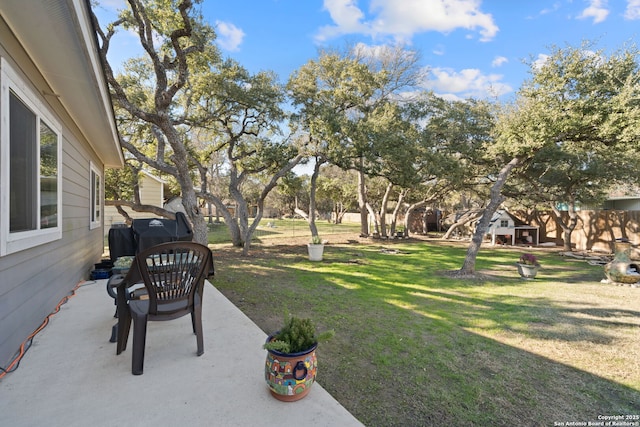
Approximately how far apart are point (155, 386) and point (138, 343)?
322 millimetres

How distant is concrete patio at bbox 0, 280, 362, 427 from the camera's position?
65.8 inches

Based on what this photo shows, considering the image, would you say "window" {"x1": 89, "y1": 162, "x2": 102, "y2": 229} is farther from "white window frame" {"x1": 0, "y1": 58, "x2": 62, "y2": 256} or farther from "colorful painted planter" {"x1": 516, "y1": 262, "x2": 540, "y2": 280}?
"colorful painted planter" {"x1": 516, "y1": 262, "x2": 540, "y2": 280}

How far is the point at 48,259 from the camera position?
3199 millimetres

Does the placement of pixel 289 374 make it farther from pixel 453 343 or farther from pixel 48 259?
pixel 48 259

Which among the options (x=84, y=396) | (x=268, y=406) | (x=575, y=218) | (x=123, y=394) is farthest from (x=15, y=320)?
(x=575, y=218)

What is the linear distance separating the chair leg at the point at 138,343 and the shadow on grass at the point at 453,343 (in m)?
1.46

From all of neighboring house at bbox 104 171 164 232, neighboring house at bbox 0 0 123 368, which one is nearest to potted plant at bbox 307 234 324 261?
neighboring house at bbox 0 0 123 368

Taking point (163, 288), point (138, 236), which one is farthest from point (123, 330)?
point (138, 236)

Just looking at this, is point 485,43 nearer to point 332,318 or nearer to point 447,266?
point 447,266

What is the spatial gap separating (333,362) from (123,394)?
5.92ft

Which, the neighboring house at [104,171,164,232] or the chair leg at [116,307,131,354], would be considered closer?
the chair leg at [116,307,131,354]

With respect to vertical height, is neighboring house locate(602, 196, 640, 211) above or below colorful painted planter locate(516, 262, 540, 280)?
above

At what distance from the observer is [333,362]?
297cm

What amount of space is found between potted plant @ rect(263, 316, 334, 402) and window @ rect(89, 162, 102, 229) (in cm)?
609
